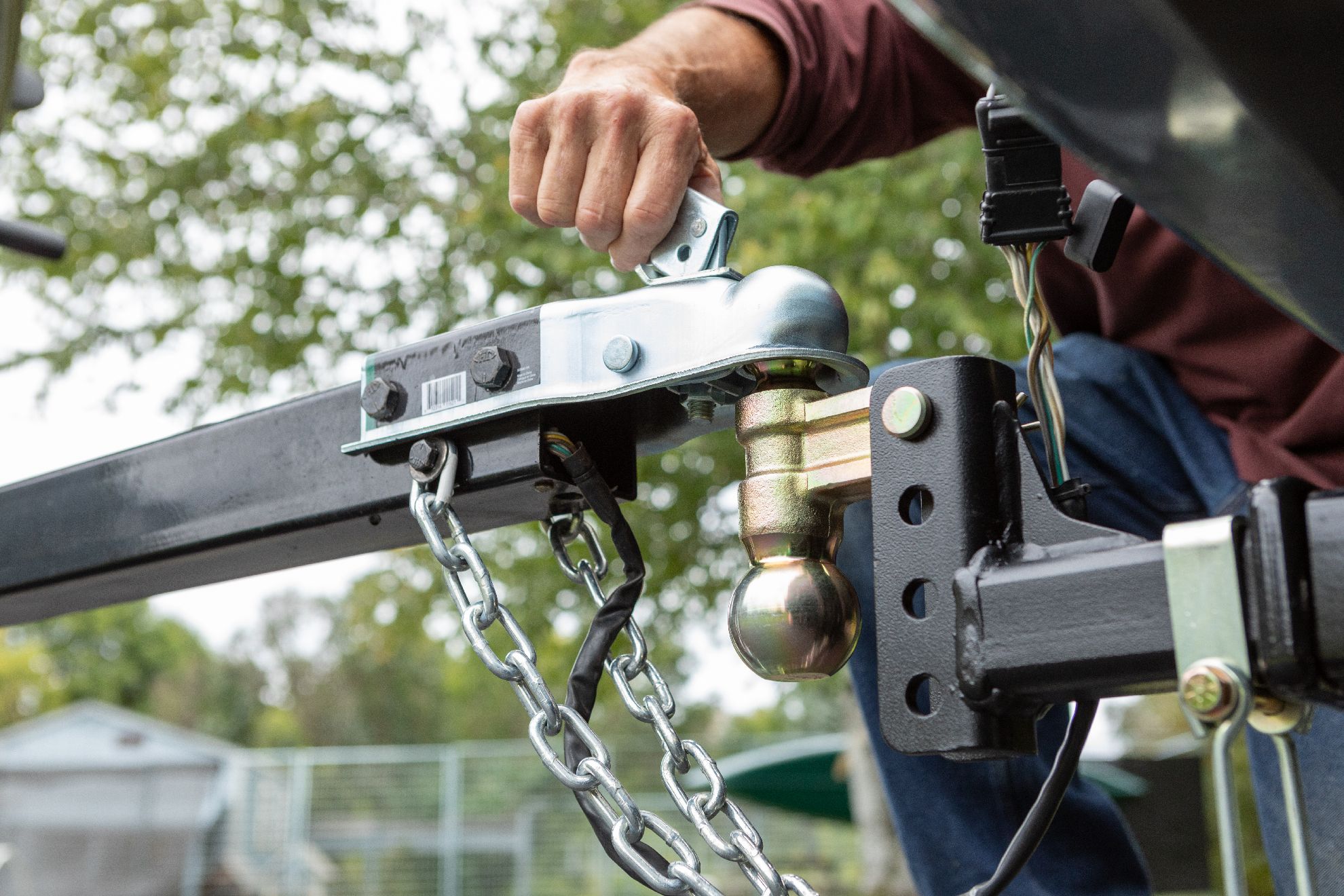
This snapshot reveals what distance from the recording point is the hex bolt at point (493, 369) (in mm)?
796

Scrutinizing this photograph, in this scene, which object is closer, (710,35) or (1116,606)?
Result: (1116,606)

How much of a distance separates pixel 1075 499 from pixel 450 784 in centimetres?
1236

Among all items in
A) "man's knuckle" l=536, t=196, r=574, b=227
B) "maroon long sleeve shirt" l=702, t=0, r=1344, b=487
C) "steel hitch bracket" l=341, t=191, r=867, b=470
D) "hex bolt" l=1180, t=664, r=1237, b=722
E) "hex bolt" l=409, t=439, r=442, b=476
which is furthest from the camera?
"maroon long sleeve shirt" l=702, t=0, r=1344, b=487

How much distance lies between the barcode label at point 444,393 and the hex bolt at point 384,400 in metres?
0.02

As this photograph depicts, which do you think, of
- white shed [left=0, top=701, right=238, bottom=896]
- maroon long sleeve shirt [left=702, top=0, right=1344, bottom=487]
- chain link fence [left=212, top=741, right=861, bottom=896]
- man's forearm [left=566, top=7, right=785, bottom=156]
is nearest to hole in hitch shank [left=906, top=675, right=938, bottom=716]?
man's forearm [left=566, top=7, right=785, bottom=156]

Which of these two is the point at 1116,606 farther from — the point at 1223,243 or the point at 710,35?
the point at 710,35

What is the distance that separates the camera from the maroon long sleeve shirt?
4.09 ft

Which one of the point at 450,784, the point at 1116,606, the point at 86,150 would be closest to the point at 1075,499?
the point at 1116,606

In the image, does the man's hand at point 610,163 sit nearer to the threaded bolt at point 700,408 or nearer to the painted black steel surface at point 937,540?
the threaded bolt at point 700,408

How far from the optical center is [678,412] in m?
0.83

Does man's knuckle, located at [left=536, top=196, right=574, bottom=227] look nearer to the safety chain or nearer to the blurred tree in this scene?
the safety chain

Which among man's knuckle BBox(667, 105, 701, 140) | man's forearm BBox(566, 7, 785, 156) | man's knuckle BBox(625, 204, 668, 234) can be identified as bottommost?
man's knuckle BBox(625, 204, 668, 234)

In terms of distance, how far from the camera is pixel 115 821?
13406mm

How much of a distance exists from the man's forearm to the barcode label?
1.18 ft
